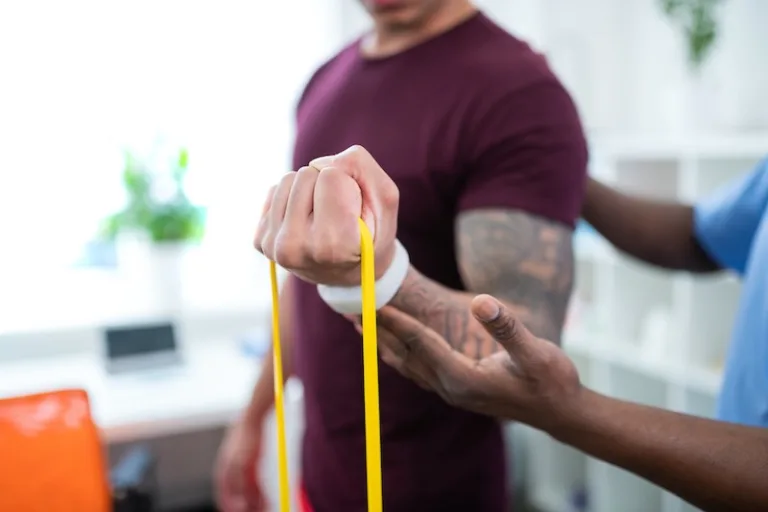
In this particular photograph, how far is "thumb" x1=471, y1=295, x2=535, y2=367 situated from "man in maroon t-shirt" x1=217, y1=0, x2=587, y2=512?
10cm

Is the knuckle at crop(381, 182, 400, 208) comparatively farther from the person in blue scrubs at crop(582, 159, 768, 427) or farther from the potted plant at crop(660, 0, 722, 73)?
the potted plant at crop(660, 0, 722, 73)

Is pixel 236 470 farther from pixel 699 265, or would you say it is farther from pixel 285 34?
pixel 285 34

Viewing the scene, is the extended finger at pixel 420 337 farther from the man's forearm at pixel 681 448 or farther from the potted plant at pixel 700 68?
the potted plant at pixel 700 68

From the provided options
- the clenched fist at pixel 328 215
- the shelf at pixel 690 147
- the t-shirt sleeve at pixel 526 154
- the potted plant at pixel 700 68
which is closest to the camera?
the clenched fist at pixel 328 215

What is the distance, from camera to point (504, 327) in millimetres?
397

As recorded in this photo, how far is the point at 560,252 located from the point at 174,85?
1550 mm

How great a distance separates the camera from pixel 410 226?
2.04ft

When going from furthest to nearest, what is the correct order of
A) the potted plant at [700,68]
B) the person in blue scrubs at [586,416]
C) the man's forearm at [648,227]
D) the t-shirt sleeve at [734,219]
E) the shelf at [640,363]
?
the potted plant at [700,68], the shelf at [640,363], the man's forearm at [648,227], the t-shirt sleeve at [734,219], the person in blue scrubs at [586,416]

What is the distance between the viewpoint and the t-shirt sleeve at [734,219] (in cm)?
74

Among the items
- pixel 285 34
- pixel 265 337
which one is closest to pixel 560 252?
pixel 265 337

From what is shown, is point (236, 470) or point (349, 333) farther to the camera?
point (236, 470)

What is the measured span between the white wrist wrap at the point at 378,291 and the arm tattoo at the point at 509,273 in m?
0.07

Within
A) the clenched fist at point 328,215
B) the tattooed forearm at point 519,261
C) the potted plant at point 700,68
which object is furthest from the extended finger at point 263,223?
the potted plant at point 700,68

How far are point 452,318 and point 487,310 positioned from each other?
0.17 m
